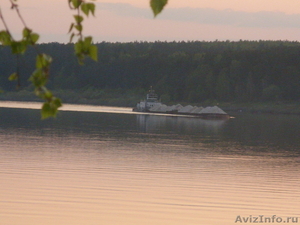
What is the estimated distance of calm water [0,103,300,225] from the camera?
23.8 meters

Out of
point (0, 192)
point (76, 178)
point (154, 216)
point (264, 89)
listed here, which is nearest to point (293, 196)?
point (154, 216)

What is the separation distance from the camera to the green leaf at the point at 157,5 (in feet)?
17.0

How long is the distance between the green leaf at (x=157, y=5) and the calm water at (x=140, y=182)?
17.4 metres

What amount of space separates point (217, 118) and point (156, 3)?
130663 millimetres

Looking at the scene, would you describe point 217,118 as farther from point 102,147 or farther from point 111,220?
point 111,220

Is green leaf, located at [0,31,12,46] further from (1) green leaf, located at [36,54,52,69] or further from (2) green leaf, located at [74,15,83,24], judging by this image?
(2) green leaf, located at [74,15,83,24]

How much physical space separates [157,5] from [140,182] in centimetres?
2790

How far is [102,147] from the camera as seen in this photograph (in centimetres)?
5478

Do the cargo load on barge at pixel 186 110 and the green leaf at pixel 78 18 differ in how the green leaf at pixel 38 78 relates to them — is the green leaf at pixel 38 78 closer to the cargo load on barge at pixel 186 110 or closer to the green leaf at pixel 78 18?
the green leaf at pixel 78 18

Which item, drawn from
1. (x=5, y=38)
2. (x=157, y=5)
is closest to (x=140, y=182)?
(x=5, y=38)

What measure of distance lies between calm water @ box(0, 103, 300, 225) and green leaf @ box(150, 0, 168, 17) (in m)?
17.4

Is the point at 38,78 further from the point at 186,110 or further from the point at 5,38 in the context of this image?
the point at 186,110

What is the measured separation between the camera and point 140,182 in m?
32.8

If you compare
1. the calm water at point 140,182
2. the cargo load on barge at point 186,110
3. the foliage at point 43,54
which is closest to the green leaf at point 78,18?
the foliage at point 43,54
